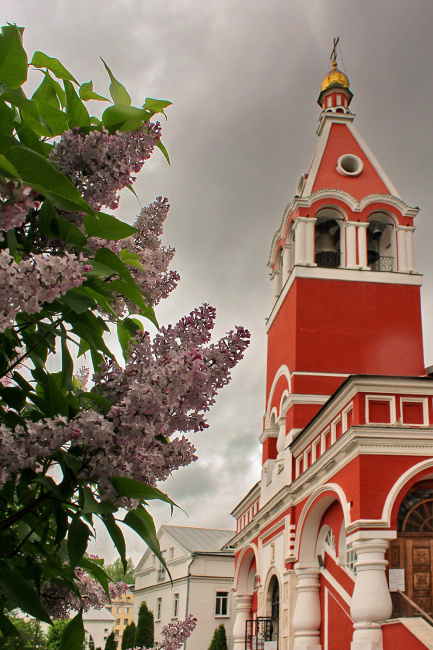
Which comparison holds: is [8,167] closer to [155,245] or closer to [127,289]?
[127,289]

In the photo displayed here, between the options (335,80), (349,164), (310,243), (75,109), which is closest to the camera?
(75,109)

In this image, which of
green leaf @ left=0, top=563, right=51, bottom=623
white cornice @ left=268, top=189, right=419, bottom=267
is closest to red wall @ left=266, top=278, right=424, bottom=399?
white cornice @ left=268, top=189, right=419, bottom=267

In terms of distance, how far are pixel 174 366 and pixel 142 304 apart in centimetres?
42

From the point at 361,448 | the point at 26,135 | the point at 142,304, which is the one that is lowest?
the point at 142,304

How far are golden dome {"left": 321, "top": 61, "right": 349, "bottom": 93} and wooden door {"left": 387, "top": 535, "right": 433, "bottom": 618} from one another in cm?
1563

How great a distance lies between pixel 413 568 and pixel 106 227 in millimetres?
10337

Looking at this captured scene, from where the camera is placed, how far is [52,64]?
247 cm

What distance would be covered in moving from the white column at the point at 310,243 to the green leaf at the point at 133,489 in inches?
669

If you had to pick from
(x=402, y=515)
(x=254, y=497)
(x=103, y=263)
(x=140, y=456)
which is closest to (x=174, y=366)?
(x=140, y=456)

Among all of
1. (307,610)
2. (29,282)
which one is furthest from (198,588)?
(29,282)

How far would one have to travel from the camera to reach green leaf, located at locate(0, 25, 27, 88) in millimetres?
2054

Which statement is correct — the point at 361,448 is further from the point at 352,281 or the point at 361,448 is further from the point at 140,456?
the point at 140,456

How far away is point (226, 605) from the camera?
1362 inches

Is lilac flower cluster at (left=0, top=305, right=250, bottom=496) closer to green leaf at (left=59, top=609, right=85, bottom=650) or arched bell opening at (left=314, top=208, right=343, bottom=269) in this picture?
green leaf at (left=59, top=609, right=85, bottom=650)
